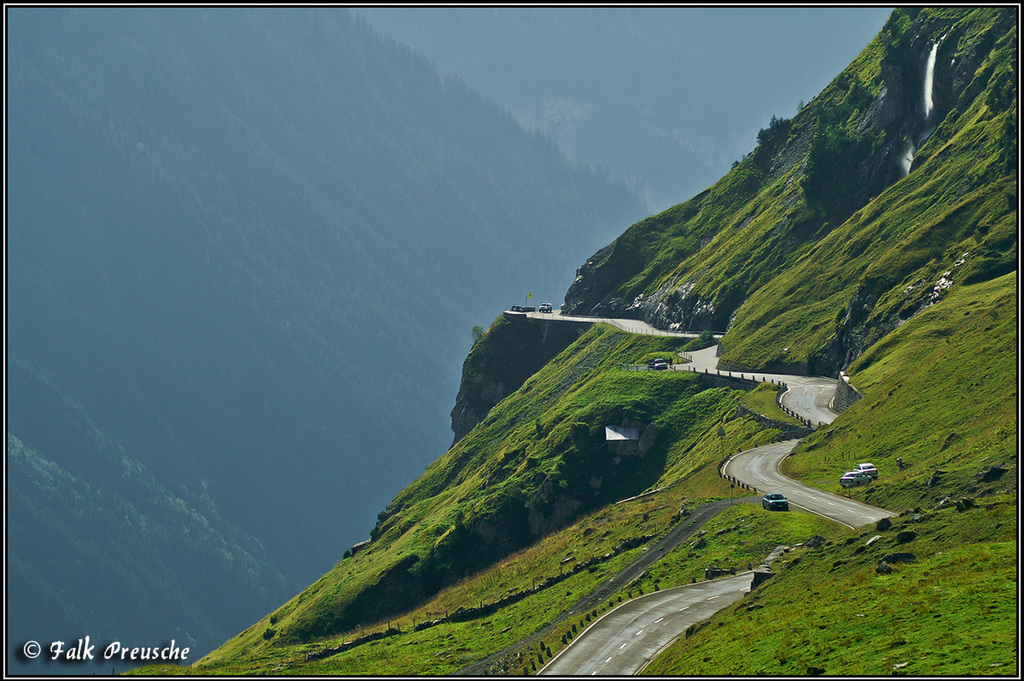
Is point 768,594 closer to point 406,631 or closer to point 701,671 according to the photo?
point 701,671

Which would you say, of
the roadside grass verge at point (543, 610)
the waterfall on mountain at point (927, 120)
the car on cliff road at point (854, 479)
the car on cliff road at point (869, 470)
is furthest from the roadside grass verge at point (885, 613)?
the waterfall on mountain at point (927, 120)

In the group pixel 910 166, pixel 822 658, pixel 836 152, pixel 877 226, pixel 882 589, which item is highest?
pixel 836 152

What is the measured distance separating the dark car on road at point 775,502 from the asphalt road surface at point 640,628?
9.28 m

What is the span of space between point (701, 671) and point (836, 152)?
126511mm

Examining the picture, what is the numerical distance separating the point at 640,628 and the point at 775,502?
18.3 meters

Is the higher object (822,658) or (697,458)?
(697,458)

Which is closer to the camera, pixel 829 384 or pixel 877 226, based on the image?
pixel 829 384

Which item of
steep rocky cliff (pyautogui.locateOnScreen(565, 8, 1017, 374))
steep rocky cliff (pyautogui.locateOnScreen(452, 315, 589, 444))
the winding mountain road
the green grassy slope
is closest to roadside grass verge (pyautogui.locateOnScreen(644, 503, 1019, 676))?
the winding mountain road

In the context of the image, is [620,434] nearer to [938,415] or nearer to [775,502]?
[938,415]

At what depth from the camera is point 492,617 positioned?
58.7m

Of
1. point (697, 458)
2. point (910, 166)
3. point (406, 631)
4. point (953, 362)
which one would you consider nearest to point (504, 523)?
point (697, 458)

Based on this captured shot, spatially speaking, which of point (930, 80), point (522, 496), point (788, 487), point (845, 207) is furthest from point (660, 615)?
point (930, 80)

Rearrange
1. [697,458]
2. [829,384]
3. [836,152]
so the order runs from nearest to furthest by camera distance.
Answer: [697,458]
[829,384]
[836,152]

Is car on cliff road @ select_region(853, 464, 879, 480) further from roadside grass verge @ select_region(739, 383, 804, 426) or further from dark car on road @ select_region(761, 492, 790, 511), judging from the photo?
roadside grass verge @ select_region(739, 383, 804, 426)
